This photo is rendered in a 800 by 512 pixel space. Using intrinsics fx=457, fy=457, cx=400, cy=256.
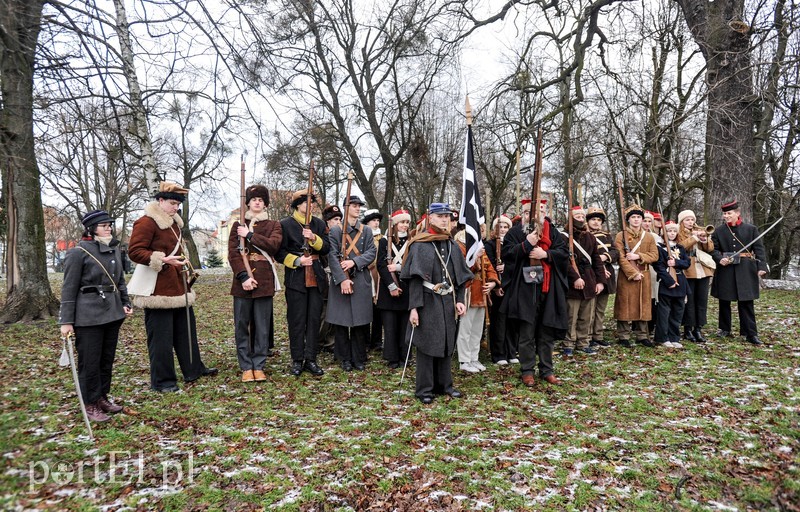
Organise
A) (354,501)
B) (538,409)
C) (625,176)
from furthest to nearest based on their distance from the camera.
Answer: (625,176) < (538,409) < (354,501)

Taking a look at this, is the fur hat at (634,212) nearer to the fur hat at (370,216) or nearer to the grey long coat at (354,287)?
the fur hat at (370,216)

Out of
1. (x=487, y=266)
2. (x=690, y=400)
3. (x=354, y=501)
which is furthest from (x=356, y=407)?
(x=690, y=400)

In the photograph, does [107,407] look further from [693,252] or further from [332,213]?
[693,252]

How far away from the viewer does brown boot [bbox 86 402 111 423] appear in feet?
14.4

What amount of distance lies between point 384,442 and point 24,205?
9263 mm

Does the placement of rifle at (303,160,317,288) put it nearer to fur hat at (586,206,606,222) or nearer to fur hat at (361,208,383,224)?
fur hat at (361,208,383,224)

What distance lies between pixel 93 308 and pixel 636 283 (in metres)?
7.48

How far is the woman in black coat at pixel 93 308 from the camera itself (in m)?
4.44

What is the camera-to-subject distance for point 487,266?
266 inches

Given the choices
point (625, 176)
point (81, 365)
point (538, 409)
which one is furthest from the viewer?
point (625, 176)

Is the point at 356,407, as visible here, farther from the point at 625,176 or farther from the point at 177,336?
the point at 625,176

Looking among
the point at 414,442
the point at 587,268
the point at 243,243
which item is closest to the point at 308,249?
the point at 243,243

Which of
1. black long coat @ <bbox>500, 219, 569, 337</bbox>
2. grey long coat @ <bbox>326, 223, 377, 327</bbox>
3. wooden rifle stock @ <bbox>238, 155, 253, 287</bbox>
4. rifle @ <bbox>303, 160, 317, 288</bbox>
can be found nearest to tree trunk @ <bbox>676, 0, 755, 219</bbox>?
black long coat @ <bbox>500, 219, 569, 337</bbox>

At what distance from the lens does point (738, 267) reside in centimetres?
749
